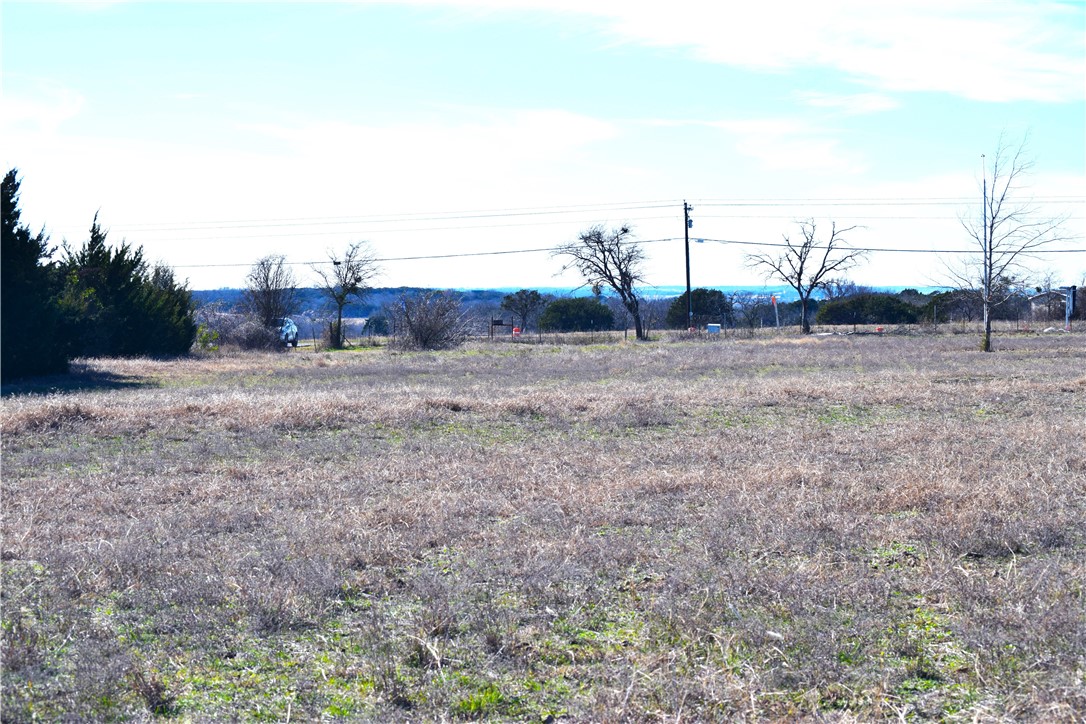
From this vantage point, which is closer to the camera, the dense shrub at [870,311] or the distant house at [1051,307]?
the distant house at [1051,307]

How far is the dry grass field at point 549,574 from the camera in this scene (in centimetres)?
398

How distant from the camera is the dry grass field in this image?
157 inches

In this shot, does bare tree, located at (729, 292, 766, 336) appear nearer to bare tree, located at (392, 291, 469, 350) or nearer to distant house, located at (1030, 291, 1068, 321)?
distant house, located at (1030, 291, 1068, 321)

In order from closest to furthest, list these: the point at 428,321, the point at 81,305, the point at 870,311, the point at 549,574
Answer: the point at 549,574 → the point at 81,305 → the point at 428,321 → the point at 870,311

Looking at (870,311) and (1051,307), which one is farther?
(870,311)

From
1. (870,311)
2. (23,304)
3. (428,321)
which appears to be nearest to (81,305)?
(23,304)

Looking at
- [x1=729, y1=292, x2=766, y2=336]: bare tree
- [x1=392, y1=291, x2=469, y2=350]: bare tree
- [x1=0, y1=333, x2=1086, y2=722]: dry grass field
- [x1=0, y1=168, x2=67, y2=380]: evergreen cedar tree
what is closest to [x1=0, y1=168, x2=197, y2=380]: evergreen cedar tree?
[x1=0, y1=168, x2=67, y2=380]: evergreen cedar tree

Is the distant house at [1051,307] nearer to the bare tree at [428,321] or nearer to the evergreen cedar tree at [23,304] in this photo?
the bare tree at [428,321]

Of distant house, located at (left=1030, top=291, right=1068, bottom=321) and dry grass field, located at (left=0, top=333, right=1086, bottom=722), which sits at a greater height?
distant house, located at (left=1030, top=291, right=1068, bottom=321)

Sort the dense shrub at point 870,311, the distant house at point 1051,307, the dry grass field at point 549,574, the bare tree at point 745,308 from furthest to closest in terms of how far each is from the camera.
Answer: the bare tree at point 745,308 → the dense shrub at point 870,311 → the distant house at point 1051,307 → the dry grass field at point 549,574

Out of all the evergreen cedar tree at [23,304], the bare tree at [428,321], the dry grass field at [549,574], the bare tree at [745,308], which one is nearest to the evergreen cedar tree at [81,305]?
the evergreen cedar tree at [23,304]

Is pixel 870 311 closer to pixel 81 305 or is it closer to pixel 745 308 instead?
pixel 745 308

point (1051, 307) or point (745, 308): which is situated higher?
point (745, 308)

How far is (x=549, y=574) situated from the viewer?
5562 millimetres
